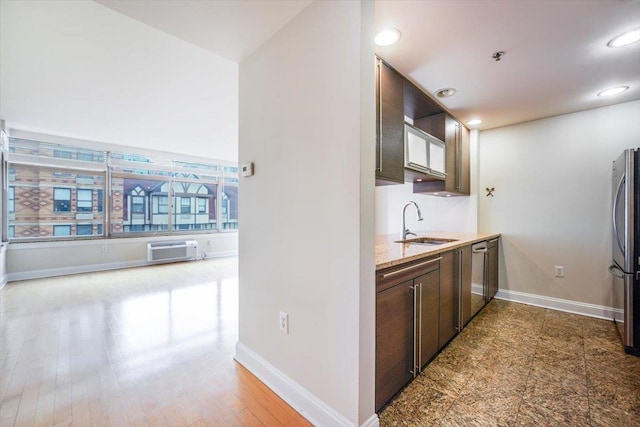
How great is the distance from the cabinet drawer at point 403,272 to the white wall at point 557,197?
7.78ft

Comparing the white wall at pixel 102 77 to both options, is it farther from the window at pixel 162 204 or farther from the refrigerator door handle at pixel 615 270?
the refrigerator door handle at pixel 615 270

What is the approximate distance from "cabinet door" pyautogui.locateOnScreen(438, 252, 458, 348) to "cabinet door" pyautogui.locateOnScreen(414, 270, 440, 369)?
0.29 ft

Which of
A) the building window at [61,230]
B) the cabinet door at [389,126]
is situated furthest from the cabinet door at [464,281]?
the building window at [61,230]

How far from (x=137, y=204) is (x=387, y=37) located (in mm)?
6499

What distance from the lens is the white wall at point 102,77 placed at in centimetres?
203

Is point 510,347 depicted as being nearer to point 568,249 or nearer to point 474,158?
point 568,249

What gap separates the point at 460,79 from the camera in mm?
2361

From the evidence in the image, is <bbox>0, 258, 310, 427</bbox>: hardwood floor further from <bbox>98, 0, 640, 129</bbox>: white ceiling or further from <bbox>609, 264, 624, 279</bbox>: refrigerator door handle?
<bbox>609, 264, 624, 279</bbox>: refrigerator door handle

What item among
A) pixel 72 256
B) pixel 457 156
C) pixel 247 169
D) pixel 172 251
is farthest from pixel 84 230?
pixel 457 156

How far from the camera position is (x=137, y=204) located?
6.12m

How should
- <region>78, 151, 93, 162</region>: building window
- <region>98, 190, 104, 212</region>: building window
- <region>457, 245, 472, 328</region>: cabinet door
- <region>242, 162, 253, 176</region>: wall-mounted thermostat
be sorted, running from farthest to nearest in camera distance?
<region>98, 190, 104, 212</region>: building window → <region>78, 151, 93, 162</region>: building window → <region>457, 245, 472, 328</region>: cabinet door → <region>242, 162, 253, 176</region>: wall-mounted thermostat

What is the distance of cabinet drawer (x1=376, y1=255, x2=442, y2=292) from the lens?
1.45m

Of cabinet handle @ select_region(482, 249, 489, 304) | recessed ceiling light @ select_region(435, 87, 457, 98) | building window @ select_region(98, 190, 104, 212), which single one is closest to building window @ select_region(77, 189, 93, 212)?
building window @ select_region(98, 190, 104, 212)

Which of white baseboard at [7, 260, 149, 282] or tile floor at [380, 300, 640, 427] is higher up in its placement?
white baseboard at [7, 260, 149, 282]
